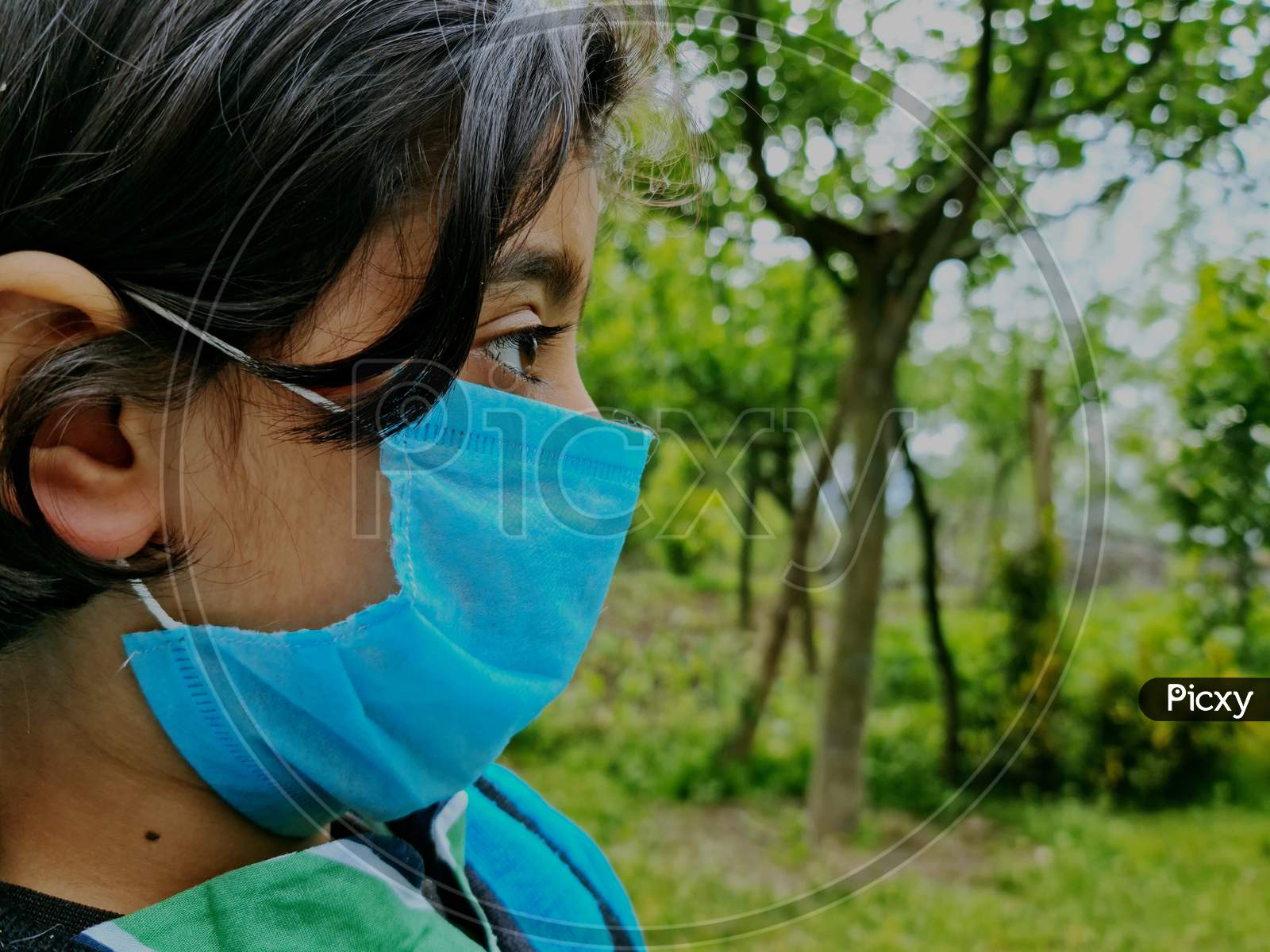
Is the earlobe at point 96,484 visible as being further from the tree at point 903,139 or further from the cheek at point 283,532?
the tree at point 903,139

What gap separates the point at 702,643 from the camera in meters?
6.04

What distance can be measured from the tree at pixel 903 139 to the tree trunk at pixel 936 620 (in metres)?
0.49

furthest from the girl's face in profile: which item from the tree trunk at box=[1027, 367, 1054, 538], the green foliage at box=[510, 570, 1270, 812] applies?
the tree trunk at box=[1027, 367, 1054, 538]

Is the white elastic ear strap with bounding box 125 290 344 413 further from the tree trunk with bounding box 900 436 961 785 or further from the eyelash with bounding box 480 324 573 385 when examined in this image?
the tree trunk with bounding box 900 436 961 785

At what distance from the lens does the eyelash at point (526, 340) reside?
963mm

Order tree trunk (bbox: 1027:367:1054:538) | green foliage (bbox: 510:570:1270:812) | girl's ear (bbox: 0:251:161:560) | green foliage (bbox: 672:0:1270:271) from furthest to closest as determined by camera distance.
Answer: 1. tree trunk (bbox: 1027:367:1054:538)
2. green foliage (bbox: 510:570:1270:812)
3. green foliage (bbox: 672:0:1270:271)
4. girl's ear (bbox: 0:251:161:560)

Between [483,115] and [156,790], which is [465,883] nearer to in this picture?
[156,790]

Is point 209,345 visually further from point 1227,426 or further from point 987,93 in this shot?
point 1227,426

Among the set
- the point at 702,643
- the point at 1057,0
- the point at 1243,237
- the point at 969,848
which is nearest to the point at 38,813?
the point at 1057,0

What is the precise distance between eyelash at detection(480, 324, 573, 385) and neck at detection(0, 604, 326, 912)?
1.39 ft

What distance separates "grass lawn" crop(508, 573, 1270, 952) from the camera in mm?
3701

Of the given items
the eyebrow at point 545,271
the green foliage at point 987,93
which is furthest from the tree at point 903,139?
the eyebrow at point 545,271

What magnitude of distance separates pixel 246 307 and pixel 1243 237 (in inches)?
185

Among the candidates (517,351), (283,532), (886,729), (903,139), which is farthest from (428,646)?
(886,729)
